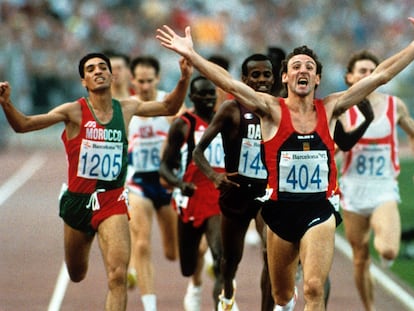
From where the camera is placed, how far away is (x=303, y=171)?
8922mm

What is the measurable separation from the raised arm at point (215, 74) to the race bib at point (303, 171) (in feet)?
1.42

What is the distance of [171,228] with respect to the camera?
520 inches

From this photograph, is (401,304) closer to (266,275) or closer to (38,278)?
(266,275)

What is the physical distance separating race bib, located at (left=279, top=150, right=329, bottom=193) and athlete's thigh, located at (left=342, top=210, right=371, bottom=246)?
3048 millimetres

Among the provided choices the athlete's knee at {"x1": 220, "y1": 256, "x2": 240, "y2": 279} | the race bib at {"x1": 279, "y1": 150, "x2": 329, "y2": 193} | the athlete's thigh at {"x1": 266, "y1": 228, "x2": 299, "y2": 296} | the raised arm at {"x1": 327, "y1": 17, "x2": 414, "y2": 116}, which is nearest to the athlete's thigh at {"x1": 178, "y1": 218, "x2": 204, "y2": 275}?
the athlete's knee at {"x1": 220, "y1": 256, "x2": 240, "y2": 279}

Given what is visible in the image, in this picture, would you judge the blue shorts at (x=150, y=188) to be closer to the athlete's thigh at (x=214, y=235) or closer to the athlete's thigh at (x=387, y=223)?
the athlete's thigh at (x=214, y=235)

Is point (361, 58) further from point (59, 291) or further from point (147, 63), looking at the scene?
point (59, 291)

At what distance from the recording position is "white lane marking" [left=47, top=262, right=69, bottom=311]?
12.8 meters

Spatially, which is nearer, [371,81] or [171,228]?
[371,81]

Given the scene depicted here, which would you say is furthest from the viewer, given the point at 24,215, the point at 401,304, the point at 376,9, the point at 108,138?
the point at 376,9

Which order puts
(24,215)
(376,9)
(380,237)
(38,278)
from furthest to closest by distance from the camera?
1. (376,9)
2. (24,215)
3. (38,278)
4. (380,237)

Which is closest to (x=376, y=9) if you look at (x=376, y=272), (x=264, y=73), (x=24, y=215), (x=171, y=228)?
(x=24, y=215)

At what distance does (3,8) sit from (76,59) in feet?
8.10

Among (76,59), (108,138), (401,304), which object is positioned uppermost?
(76,59)
